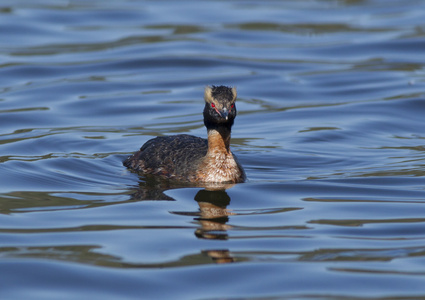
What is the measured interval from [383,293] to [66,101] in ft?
41.0

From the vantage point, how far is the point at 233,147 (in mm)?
14781

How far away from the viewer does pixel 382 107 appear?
18.0 m

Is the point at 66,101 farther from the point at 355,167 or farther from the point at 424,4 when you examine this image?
the point at 424,4

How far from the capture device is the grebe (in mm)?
11312

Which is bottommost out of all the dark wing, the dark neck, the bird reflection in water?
the bird reflection in water

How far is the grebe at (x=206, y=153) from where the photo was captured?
445 inches

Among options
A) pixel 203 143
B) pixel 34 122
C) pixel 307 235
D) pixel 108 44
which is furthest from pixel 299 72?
pixel 307 235

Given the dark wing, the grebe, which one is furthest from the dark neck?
the dark wing

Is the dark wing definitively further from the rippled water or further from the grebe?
the rippled water

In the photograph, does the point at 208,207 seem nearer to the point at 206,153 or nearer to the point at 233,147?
the point at 206,153

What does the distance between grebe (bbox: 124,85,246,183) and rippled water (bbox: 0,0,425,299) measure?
308 mm

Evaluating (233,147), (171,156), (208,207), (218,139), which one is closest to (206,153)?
(218,139)

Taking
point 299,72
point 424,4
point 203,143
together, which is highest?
point 424,4

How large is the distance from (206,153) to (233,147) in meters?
2.59
